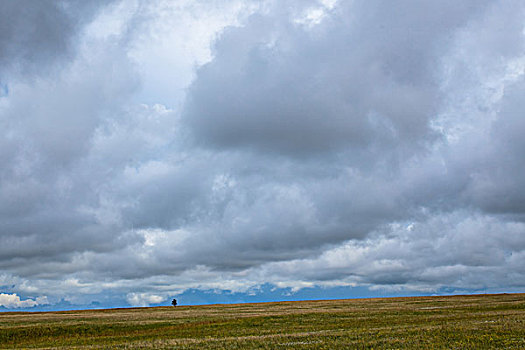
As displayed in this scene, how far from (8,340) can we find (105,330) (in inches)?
432

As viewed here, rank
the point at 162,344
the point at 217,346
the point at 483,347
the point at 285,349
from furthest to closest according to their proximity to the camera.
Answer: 1. the point at 162,344
2. the point at 217,346
3. the point at 285,349
4. the point at 483,347

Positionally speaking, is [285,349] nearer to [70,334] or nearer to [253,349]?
[253,349]

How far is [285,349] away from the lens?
32.3 meters

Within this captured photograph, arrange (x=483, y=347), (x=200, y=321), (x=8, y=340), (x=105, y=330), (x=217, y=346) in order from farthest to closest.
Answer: (x=200, y=321)
(x=105, y=330)
(x=8, y=340)
(x=217, y=346)
(x=483, y=347)

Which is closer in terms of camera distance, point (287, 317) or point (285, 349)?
point (285, 349)

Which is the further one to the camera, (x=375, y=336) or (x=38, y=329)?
(x=38, y=329)

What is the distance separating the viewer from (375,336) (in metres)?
37.5

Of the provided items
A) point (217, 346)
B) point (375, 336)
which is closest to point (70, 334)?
point (217, 346)

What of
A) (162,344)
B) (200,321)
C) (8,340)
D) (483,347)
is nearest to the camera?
(483,347)

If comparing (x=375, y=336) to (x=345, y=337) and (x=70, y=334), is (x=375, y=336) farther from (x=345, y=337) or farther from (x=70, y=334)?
(x=70, y=334)

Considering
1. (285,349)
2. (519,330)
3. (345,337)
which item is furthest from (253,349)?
(519,330)

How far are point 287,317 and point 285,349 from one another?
37.1 meters

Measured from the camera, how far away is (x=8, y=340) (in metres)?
55.4

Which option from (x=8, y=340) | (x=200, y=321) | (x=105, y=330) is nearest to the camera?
(x=8, y=340)
